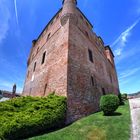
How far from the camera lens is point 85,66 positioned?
13.6 m

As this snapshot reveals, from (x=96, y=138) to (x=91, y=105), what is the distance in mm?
5540

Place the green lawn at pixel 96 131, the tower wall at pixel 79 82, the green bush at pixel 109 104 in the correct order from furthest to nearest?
1. the green bush at pixel 109 104
2. the tower wall at pixel 79 82
3. the green lawn at pixel 96 131

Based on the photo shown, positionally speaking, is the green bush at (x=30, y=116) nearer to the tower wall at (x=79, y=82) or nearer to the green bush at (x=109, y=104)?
the tower wall at (x=79, y=82)

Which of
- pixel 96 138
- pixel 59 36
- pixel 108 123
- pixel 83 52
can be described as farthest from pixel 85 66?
pixel 96 138

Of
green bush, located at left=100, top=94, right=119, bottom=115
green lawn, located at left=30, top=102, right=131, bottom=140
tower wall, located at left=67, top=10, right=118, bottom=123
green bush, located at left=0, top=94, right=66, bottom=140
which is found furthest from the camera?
green bush, located at left=100, top=94, right=119, bottom=115

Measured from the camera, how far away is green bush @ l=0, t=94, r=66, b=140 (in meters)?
7.10

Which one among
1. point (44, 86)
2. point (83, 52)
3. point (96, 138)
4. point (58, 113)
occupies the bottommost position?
point (96, 138)

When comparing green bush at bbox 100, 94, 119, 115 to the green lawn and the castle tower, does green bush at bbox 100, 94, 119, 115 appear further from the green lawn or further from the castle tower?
the green lawn

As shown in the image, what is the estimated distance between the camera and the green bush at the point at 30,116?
23.3 ft

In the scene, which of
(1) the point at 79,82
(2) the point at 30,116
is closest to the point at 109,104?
(1) the point at 79,82

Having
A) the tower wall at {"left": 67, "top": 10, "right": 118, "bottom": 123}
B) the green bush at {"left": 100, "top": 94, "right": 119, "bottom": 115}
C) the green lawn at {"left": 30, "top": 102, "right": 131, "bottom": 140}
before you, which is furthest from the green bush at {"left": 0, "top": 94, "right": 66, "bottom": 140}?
the green bush at {"left": 100, "top": 94, "right": 119, "bottom": 115}

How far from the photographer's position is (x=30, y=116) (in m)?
7.84

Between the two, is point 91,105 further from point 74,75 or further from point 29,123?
point 29,123

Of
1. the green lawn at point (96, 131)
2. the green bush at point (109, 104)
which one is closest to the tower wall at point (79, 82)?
the green bush at point (109, 104)
